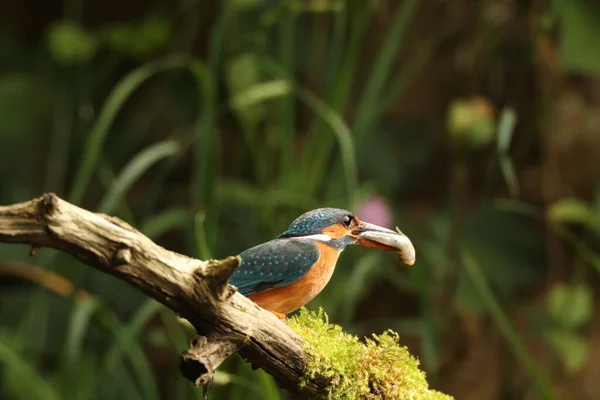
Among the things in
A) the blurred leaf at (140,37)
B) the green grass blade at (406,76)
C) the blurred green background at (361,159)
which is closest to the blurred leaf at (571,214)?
the blurred green background at (361,159)

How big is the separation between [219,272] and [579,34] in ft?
5.49

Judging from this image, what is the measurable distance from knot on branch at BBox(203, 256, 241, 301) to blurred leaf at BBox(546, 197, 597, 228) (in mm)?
1528

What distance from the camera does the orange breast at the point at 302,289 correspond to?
0.61 m

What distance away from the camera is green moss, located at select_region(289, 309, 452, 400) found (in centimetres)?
63

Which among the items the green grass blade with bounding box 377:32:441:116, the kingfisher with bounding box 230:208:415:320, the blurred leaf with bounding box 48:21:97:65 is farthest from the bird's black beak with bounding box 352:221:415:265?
the blurred leaf with bounding box 48:21:97:65

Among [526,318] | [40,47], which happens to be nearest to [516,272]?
[526,318]

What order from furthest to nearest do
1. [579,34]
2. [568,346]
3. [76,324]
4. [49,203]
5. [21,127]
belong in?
[21,127] < [579,34] < [568,346] < [76,324] < [49,203]

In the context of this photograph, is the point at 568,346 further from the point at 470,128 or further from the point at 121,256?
the point at 121,256

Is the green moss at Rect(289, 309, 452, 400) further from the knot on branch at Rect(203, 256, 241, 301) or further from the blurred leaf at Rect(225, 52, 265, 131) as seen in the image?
the blurred leaf at Rect(225, 52, 265, 131)

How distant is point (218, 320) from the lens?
550 mm

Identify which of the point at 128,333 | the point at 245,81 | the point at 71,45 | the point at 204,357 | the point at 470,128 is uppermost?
the point at 71,45

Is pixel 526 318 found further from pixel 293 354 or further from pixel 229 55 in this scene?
pixel 293 354

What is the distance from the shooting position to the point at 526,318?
2.17m

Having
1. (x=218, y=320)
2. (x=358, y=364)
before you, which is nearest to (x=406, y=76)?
(x=358, y=364)
